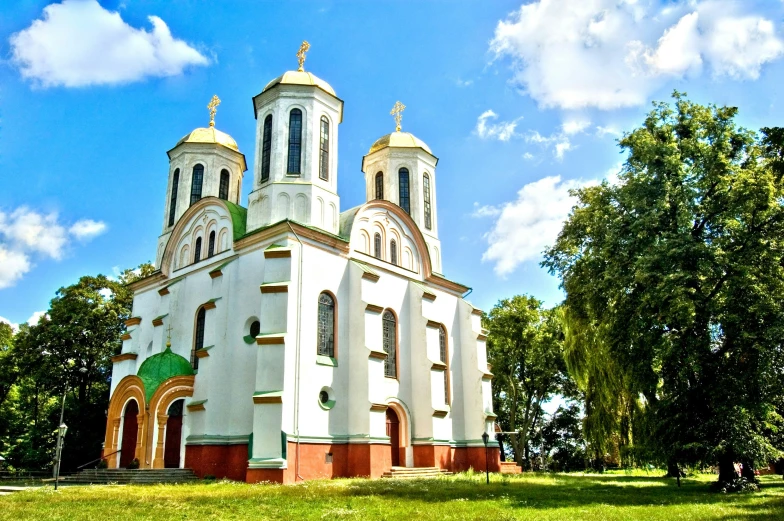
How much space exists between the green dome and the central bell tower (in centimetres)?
612

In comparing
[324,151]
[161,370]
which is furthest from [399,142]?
→ [161,370]

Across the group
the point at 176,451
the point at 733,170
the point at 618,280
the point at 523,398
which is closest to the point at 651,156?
the point at 733,170

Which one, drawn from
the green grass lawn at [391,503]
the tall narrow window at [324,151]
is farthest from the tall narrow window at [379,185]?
the green grass lawn at [391,503]

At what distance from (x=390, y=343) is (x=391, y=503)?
12914 millimetres

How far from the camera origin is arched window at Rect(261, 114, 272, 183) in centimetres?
2630

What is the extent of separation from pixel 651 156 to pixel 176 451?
66.4ft

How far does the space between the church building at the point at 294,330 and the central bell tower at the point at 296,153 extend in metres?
0.07

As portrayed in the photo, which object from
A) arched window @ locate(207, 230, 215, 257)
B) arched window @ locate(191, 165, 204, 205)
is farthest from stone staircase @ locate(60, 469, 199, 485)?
arched window @ locate(191, 165, 204, 205)

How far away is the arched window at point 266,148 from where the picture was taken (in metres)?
26.3

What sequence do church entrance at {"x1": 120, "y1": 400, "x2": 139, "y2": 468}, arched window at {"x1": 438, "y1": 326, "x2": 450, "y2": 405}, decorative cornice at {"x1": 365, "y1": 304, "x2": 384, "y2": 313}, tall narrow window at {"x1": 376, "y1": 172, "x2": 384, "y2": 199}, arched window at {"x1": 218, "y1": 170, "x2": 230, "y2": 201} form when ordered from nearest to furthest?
church entrance at {"x1": 120, "y1": 400, "x2": 139, "y2": 468} < decorative cornice at {"x1": 365, "y1": 304, "x2": 384, "y2": 313} < arched window at {"x1": 438, "y1": 326, "x2": 450, "y2": 405} < arched window at {"x1": 218, "y1": 170, "x2": 230, "y2": 201} < tall narrow window at {"x1": 376, "y1": 172, "x2": 384, "y2": 199}

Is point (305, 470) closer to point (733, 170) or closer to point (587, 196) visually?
point (587, 196)

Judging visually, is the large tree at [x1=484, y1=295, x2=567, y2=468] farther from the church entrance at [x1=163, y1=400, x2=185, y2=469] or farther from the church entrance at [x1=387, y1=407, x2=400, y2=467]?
the church entrance at [x1=163, y1=400, x2=185, y2=469]

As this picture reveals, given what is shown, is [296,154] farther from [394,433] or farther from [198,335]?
[394,433]

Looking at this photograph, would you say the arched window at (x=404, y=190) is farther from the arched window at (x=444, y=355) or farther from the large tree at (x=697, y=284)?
the large tree at (x=697, y=284)
